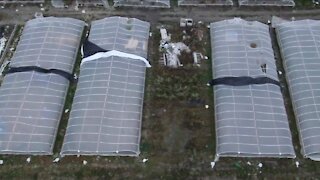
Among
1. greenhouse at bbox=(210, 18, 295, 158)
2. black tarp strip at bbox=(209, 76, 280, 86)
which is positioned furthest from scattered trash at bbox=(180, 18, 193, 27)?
black tarp strip at bbox=(209, 76, 280, 86)

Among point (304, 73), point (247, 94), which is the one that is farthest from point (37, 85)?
point (304, 73)

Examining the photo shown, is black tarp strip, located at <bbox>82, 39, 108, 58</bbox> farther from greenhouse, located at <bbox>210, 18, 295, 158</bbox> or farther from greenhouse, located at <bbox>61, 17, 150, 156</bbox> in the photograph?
greenhouse, located at <bbox>210, 18, 295, 158</bbox>

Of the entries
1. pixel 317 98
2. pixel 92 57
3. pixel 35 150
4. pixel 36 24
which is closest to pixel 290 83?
pixel 317 98

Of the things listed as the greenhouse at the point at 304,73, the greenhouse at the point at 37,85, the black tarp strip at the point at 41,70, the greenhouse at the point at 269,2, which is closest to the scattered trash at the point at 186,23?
the greenhouse at the point at 269,2

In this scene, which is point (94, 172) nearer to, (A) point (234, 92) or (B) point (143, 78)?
(B) point (143, 78)

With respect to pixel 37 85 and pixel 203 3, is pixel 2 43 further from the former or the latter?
pixel 203 3

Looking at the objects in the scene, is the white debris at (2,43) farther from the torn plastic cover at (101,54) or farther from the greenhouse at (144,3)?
the greenhouse at (144,3)
